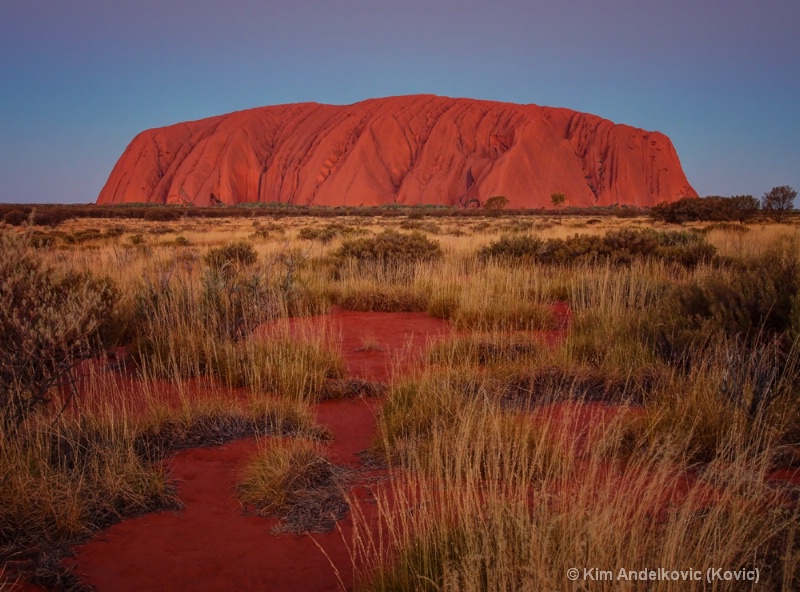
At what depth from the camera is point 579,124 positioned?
101 metres

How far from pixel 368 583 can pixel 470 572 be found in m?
0.69

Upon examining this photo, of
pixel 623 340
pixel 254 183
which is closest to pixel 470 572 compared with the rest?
pixel 623 340

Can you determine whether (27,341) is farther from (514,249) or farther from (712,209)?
(712,209)

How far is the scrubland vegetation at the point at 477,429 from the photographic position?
2.00 meters

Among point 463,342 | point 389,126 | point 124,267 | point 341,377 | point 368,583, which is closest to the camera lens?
point 368,583

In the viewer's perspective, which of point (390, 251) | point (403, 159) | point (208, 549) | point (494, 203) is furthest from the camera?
point (403, 159)

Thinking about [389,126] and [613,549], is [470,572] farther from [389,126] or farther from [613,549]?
[389,126]

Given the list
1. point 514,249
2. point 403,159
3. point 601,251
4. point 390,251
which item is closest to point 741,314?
point 601,251

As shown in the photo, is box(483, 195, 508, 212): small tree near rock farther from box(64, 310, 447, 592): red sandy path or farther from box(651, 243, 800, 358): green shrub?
box(64, 310, 447, 592): red sandy path

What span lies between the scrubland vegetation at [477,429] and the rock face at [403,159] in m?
78.2

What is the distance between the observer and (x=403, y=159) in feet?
308

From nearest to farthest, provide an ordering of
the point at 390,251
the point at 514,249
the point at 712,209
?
1. the point at 390,251
2. the point at 514,249
3. the point at 712,209

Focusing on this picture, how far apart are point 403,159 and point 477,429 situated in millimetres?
93969

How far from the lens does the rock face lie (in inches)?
3462
